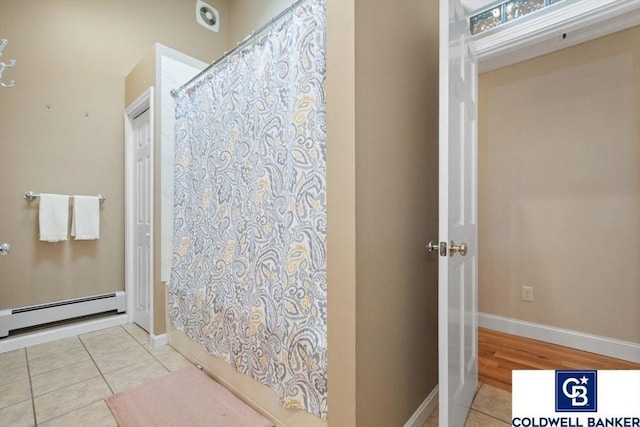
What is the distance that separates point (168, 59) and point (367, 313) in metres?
2.53

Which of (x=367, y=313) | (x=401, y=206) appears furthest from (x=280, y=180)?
(x=367, y=313)

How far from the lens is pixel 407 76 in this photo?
4.50 ft

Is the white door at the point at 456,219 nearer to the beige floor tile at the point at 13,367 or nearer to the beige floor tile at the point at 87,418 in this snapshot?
the beige floor tile at the point at 87,418

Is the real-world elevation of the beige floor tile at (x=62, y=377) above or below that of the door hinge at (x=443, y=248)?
below

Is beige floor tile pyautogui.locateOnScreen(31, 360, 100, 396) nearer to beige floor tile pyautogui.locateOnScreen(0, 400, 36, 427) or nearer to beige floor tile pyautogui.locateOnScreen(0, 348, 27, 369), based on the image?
beige floor tile pyautogui.locateOnScreen(0, 400, 36, 427)

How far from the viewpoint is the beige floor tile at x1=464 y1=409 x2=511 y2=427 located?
1442mm

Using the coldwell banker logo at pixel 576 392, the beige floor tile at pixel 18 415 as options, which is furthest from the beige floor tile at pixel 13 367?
the coldwell banker logo at pixel 576 392

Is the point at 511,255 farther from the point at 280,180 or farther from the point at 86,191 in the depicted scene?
the point at 86,191

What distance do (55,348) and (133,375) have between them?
0.93 metres

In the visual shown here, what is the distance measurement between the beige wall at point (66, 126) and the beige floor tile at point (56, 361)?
23.4 inches

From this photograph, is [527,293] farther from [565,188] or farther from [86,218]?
[86,218]

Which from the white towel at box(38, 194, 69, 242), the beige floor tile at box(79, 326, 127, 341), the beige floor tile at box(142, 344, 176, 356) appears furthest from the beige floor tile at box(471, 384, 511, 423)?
the white towel at box(38, 194, 69, 242)

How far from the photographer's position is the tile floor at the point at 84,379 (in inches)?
59.2

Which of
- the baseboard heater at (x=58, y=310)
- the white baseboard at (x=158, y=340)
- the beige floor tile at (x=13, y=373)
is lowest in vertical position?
the beige floor tile at (x=13, y=373)
